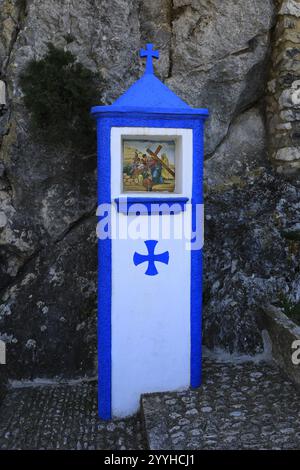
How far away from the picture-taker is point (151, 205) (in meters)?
4.38

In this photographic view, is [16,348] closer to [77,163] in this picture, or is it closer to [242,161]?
[77,163]

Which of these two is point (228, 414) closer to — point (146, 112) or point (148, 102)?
point (146, 112)

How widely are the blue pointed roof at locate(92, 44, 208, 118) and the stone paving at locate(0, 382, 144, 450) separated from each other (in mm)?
2973

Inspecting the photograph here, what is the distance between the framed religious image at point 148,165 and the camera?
4.50 m

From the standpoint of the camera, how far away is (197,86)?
21.0 feet

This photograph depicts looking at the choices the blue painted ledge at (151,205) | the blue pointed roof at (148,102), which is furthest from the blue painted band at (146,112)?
the blue painted ledge at (151,205)

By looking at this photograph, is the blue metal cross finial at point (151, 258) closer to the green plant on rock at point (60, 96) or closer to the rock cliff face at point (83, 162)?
the rock cliff face at point (83, 162)

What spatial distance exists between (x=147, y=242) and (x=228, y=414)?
174 cm

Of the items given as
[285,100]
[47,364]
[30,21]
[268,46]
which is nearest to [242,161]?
[285,100]

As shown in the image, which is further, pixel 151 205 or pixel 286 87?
pixel 286 87

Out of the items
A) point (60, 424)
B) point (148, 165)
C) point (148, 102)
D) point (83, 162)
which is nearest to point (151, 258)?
point (148, 165)

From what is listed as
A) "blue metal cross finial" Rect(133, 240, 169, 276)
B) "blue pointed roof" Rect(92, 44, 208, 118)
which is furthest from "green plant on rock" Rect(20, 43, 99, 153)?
"blue metal cross finial" Rect(133, 240, 169, 276)

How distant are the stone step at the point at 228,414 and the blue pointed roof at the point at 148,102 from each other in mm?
2737

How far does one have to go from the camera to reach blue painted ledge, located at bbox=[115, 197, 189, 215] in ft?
14.1
